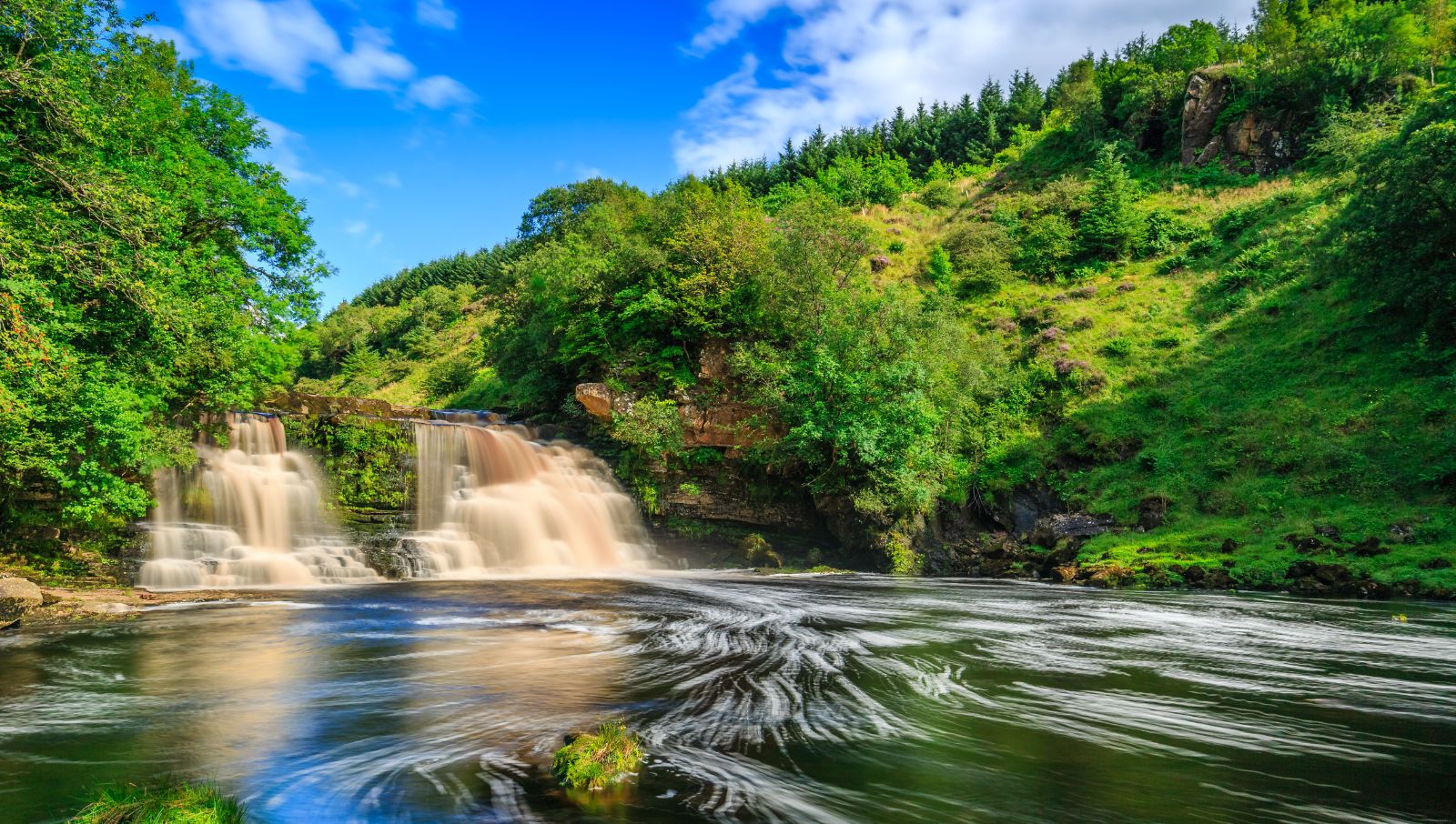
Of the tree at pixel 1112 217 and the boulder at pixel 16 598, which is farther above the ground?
the tree at pixel 1112 217

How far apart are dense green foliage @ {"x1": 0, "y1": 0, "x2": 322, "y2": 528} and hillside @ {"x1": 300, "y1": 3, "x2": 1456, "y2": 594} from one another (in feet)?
13.1

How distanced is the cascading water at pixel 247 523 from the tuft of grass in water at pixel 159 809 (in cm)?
1827

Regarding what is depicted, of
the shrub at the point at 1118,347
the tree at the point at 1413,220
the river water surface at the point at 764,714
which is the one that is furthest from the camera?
the shrub at the point at 1118,347

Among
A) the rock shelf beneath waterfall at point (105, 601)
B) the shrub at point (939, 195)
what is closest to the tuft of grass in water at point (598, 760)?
the rock shelf beneath waterfall at point (105, 601)

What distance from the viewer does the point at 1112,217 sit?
47875mm

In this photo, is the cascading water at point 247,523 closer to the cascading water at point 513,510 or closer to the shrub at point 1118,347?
the cascading water at point 513,510

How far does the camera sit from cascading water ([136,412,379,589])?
18.9m

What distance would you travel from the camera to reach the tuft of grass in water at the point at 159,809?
3.62 meters

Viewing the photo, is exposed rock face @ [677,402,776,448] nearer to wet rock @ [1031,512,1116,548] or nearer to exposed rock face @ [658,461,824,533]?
exposed rock face @ [658,461,824,533]

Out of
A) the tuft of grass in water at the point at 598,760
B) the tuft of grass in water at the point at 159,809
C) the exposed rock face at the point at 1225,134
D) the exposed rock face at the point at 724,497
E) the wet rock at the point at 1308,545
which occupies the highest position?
the exposed rock face at the point at 1225,134

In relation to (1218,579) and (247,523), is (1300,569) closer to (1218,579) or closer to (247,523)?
(1218,579)

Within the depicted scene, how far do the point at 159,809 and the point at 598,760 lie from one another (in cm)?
252

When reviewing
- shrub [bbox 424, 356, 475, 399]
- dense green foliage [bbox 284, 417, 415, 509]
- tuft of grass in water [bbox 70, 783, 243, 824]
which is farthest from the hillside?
tuft of grass in water [bbox 70, 783, 243, 824]

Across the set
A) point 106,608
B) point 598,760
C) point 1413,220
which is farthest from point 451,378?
point 1413,220
